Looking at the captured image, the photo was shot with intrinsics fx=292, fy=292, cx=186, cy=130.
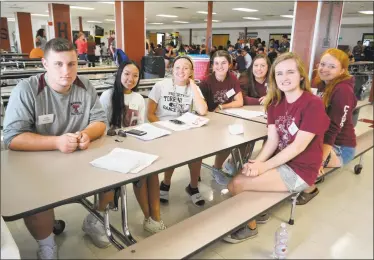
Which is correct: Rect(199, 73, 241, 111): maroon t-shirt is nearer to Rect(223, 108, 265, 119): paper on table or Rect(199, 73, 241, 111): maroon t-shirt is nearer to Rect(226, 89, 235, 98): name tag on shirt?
Rect(226, 89, 235, 98): name tag on shirt

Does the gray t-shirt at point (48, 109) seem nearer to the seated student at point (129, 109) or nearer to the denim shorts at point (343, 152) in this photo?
the seated student at point (129, 109)

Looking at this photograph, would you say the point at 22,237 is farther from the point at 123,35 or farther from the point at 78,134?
the point at 123,35

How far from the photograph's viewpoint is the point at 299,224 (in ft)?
5.06

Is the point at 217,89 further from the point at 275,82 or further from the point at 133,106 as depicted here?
the point at 275,82

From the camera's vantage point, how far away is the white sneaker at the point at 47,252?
1220 millimetres

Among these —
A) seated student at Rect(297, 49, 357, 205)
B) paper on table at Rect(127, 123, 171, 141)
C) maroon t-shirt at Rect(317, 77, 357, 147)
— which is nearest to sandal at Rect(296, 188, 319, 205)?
seated student at Rect(297, 49, 357, 205)

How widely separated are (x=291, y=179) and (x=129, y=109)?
1.30 meters

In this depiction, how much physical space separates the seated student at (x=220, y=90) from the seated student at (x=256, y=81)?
0.24m

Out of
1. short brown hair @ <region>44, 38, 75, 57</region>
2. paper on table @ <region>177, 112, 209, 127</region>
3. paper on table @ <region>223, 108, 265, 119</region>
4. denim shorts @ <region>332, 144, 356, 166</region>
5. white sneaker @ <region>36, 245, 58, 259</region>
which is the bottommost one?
white sneaker @ <region>36, 245, 58, 259</region>

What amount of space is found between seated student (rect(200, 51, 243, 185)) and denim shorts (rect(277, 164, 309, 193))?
0.99 meters

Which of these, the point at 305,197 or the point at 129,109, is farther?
the point at 305,197

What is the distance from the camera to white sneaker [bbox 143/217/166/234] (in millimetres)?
1975

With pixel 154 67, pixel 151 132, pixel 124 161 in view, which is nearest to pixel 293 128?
pixel 151 132

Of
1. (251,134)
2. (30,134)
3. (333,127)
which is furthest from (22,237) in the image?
(333,127)
